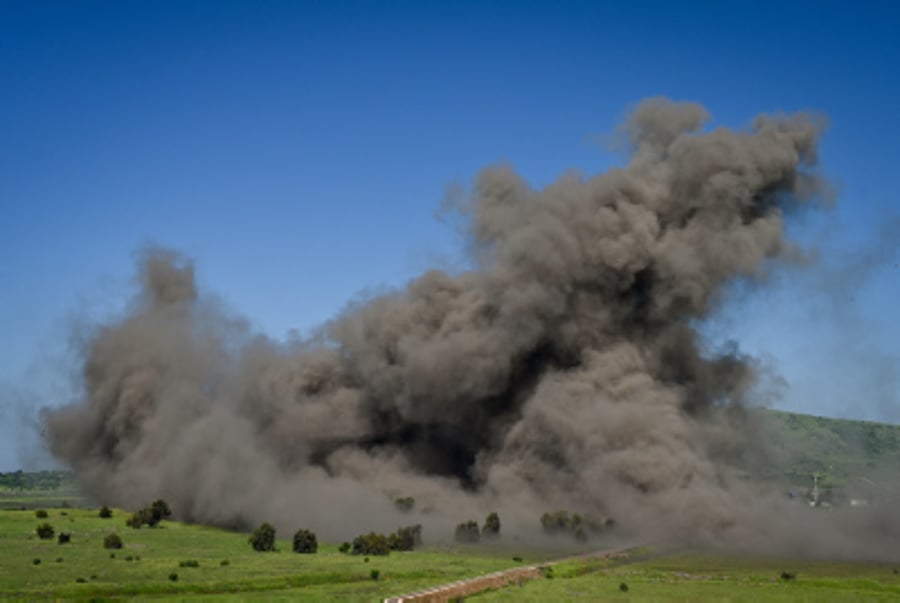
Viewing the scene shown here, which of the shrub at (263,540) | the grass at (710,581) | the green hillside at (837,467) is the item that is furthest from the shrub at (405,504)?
the green hillside at (837,467)

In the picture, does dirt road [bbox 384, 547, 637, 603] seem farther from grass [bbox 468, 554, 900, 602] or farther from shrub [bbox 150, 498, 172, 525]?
shrub [bbox 150, 498, 172, 525]

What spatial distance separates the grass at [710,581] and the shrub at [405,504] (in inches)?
1002

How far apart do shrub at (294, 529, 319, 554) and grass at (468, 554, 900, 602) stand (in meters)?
15.7

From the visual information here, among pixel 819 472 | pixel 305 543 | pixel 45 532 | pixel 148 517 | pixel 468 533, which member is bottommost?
pixel 305 543

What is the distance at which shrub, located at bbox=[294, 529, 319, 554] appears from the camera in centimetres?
5828

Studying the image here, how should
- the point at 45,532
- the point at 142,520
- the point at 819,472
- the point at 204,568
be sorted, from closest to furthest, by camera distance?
1. the point at 204,568
2. the point at 45,532
3. the point at 142,520
4. the point at 819,472

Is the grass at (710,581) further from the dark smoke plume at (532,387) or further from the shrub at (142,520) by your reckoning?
the shrub at (142,520)

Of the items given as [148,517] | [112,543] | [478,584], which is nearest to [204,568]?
[112,543]

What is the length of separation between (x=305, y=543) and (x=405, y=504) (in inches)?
796

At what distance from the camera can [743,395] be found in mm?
83750

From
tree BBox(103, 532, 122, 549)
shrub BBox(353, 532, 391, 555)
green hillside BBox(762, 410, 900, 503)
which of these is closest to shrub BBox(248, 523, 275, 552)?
shrub BBox(353, 532, 391, 555)

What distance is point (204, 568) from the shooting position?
158ft

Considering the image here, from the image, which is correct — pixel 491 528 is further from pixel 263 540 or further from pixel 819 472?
pixel 819 472

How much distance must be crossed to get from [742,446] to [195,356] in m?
52.6
